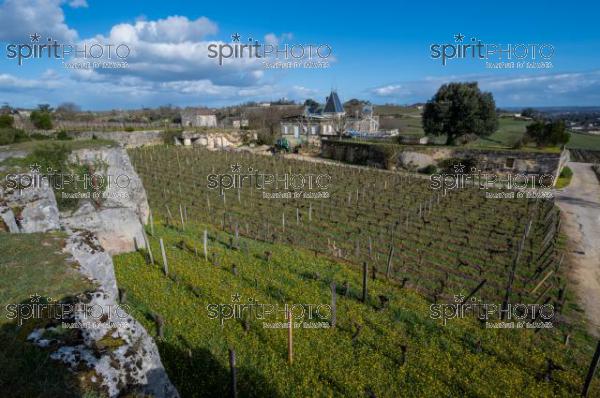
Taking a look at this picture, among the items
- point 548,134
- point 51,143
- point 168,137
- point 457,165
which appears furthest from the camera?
point 168,137

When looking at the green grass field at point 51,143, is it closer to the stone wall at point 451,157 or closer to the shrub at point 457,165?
the stone wall at point 451,157

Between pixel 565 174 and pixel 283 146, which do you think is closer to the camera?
pixel 565 174

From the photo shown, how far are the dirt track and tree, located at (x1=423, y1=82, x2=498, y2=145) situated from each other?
31.6ft

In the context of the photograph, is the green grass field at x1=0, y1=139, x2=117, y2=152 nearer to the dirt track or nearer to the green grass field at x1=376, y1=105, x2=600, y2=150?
the dirt track

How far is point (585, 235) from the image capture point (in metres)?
17.3

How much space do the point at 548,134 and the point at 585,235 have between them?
774 inches

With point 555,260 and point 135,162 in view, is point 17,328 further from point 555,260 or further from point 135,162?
point 135,162

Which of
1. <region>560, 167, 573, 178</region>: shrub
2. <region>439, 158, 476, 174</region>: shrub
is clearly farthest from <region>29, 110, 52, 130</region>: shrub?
<region>560, 167, 573, 178</region>: shrub

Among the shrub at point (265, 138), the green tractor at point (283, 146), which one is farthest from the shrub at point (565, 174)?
the shrub at point (265, 138)

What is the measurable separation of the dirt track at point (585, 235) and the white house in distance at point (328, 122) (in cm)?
3377

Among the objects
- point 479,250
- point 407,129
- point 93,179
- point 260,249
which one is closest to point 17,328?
point 260,249

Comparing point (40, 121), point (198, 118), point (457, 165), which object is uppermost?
point (198, 118)

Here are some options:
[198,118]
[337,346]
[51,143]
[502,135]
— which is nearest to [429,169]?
[337,346]

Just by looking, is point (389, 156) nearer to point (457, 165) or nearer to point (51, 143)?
point (457, 165)
